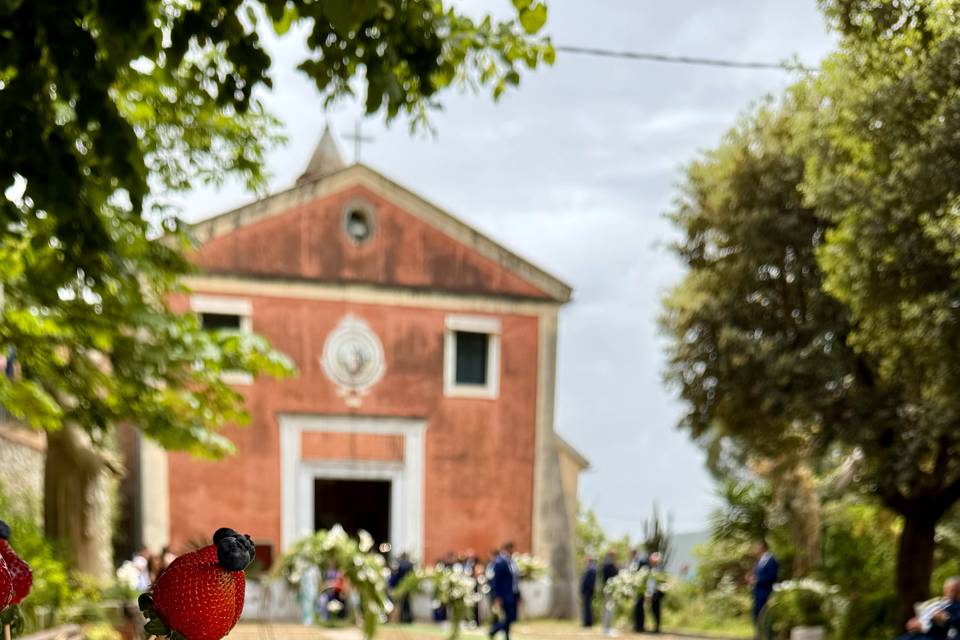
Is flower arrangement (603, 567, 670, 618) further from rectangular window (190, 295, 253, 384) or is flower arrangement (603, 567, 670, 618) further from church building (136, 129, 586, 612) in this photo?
rectangular window (190, 295, 253, 384)

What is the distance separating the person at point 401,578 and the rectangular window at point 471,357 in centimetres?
378

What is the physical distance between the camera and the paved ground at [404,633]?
64.8 ft

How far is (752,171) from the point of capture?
667 inches

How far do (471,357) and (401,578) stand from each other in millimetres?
5173

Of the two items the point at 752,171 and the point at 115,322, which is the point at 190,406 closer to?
the point at 115,322

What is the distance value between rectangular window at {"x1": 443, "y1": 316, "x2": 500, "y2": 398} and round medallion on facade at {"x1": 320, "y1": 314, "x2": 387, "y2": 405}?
152 cm

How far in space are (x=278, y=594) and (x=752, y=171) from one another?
14.0m

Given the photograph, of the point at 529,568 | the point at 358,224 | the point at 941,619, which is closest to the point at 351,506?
the point at 358,224

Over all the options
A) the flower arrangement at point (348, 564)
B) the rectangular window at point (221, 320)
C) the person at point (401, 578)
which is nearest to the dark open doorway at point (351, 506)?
the person at point (401, 578)

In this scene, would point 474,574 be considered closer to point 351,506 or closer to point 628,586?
point 628,586

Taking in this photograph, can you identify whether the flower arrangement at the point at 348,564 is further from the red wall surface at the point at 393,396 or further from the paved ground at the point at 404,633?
the red wall surface at the point at 393,396

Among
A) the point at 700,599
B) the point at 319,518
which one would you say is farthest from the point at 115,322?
the point at 319,518

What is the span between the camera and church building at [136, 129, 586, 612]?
25.4 m

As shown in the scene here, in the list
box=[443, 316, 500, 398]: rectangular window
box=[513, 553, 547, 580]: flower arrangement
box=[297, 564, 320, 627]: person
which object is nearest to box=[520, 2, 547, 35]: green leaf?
box=[513, 553, 547, 580]: flower arrangement
